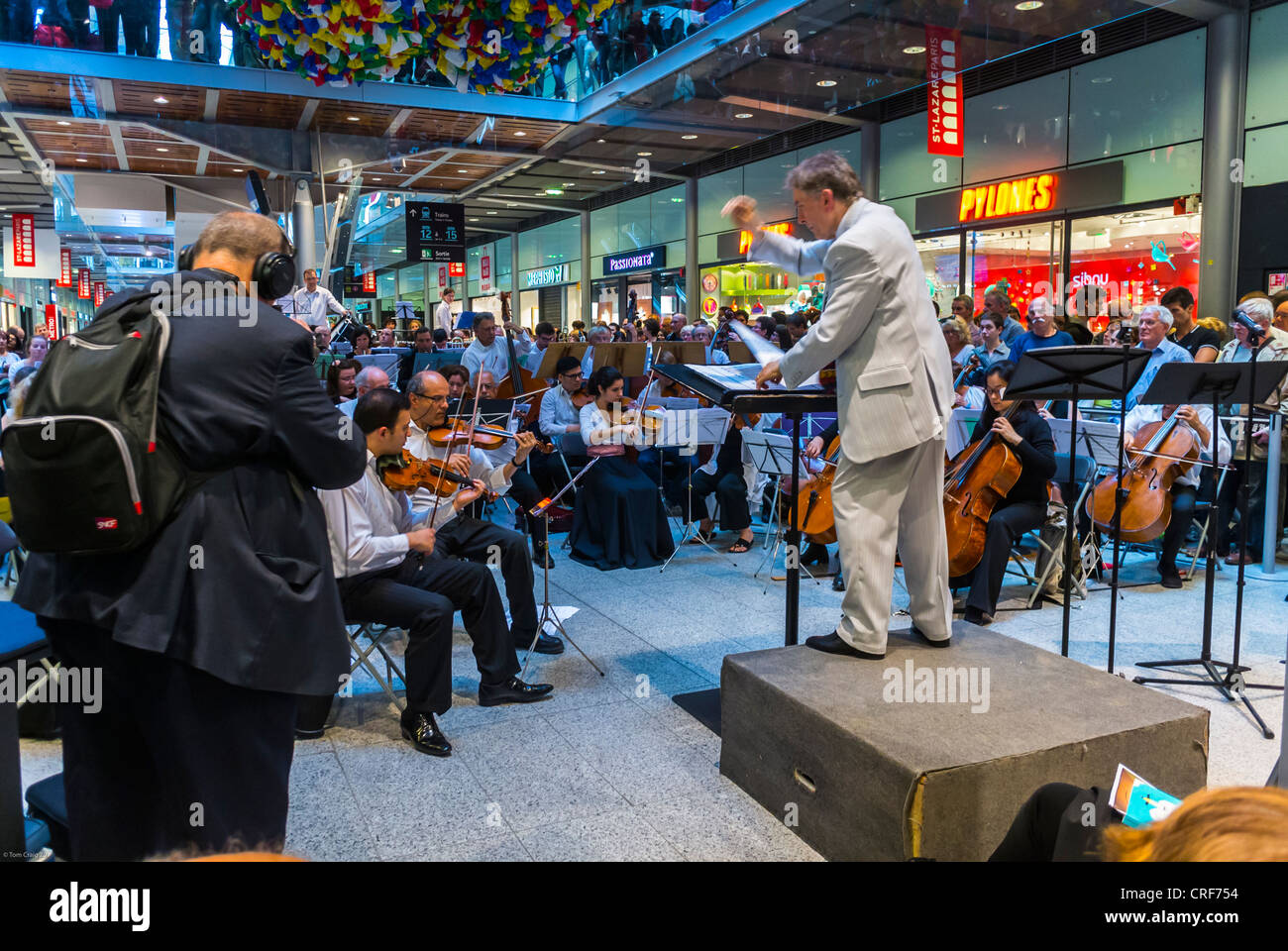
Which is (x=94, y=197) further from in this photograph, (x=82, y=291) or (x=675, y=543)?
(x=82, y=291)

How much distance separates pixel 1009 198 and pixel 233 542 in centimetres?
1241

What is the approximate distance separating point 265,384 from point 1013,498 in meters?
4.78

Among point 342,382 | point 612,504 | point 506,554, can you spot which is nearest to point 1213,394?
point 506,554

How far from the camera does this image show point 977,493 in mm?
5309

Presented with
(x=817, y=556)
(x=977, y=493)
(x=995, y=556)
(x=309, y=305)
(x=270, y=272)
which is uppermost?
(x=309, y=305)

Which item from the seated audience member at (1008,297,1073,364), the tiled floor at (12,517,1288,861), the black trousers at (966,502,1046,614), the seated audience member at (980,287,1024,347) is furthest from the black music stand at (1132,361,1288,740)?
the seated audience member at (980,287,1024,347)

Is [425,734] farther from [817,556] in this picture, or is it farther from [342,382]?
[817,556]

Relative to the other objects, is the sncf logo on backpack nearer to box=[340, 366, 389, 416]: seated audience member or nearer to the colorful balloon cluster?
the colorful balloon cluster

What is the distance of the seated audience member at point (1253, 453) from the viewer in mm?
6543

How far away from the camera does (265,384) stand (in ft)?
6.43

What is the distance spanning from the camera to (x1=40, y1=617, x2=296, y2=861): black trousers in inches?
78.2

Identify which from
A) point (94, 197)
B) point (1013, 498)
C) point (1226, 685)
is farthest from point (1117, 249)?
point (94, 197)

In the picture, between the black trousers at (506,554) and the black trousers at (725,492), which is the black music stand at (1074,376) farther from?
the black trousers at (725,492)

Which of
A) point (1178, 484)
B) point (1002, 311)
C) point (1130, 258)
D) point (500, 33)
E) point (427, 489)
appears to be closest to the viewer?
point (500, 33)
